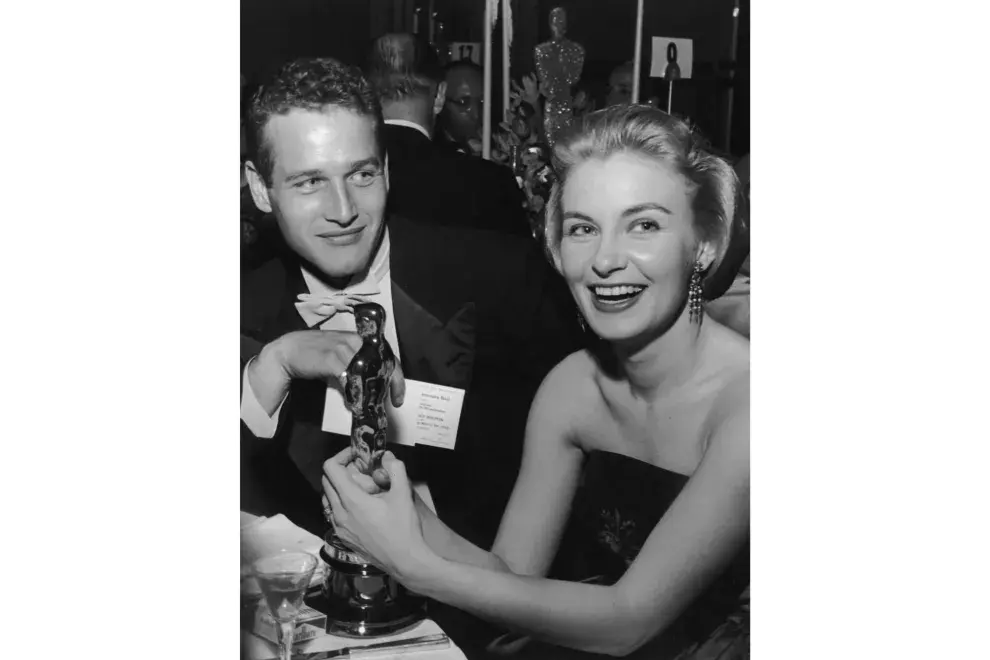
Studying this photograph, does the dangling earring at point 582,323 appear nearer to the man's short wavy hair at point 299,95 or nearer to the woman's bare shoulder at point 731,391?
the woman's bare shoulder at point 731,391

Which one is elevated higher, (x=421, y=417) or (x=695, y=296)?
(x=695, y=296)

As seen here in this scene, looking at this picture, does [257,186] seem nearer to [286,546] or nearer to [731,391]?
[286,546]

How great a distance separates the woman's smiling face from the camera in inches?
104

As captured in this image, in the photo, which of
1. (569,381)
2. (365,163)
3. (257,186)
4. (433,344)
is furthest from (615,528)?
(257,186)

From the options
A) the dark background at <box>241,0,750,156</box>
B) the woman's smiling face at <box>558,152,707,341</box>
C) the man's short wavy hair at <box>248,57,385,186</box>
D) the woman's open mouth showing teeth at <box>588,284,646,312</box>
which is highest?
the dark background at <box>241,0,750,156</box>

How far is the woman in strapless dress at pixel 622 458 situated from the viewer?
2.65 metres

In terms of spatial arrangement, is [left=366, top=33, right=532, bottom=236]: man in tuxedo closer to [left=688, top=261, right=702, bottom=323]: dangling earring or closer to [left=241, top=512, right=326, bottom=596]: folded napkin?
[left=688, top=261, right=702, bottom=323]: dangling earring

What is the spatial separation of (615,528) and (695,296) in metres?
0.58

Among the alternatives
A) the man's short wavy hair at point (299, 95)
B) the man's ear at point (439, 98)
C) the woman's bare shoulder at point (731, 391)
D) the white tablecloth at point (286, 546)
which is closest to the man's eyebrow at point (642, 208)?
the woman's bare shoulder at point (731, 391)

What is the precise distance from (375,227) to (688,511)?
3.21 feet

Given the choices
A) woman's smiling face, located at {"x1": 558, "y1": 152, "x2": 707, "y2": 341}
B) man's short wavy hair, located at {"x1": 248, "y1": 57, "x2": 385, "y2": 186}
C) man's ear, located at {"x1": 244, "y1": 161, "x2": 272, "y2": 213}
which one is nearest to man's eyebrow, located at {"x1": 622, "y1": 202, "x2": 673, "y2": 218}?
woman's smiling face, located at {"x1": 558, "y1": 152, "x2": 707, "y2": 341}

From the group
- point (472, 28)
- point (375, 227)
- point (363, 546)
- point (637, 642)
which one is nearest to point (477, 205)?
point (375, 227)

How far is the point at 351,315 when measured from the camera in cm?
266

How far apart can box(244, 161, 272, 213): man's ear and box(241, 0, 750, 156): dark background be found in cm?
20
